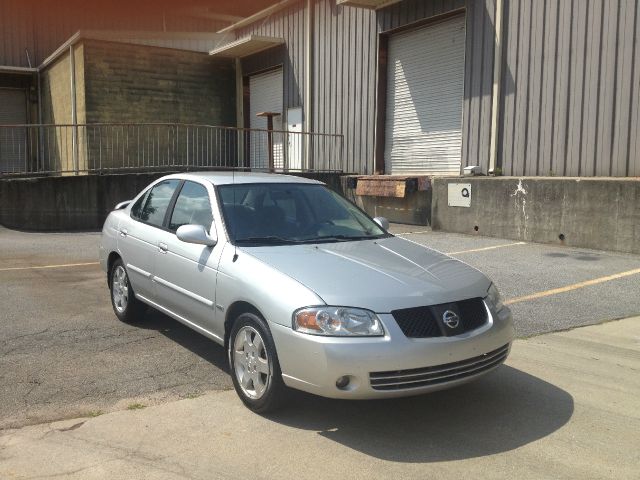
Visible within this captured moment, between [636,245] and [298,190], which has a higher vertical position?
[298,190]

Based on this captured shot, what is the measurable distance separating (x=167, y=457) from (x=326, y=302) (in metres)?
1.21

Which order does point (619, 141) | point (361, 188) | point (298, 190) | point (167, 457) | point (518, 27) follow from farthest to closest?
point (361, 188) → point (518, 27) → point (619, 141) → point (298, 190) → point (167, 457)

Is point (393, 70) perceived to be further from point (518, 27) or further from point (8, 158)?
point (8, 158)

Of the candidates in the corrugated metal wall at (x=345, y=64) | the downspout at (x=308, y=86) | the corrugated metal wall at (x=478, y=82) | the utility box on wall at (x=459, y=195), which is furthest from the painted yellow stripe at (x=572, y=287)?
the downspout at (x=308, y=86)

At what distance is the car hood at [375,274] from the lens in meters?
3.71

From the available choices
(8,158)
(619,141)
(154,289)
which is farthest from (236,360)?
(8,158)

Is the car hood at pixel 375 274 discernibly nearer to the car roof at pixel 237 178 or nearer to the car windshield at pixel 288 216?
the car windshield at pixel 288 216

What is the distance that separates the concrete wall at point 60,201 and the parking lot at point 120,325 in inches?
143

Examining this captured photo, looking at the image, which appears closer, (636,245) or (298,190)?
(298,190)

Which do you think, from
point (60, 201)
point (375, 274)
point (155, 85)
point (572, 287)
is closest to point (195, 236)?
point (375, 274)

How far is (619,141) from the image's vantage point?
35.3ft

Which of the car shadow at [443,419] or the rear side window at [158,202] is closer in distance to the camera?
the car shadow at [443,419]

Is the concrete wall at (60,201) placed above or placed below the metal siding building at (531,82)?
below

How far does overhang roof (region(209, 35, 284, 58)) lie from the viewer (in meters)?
19.3
